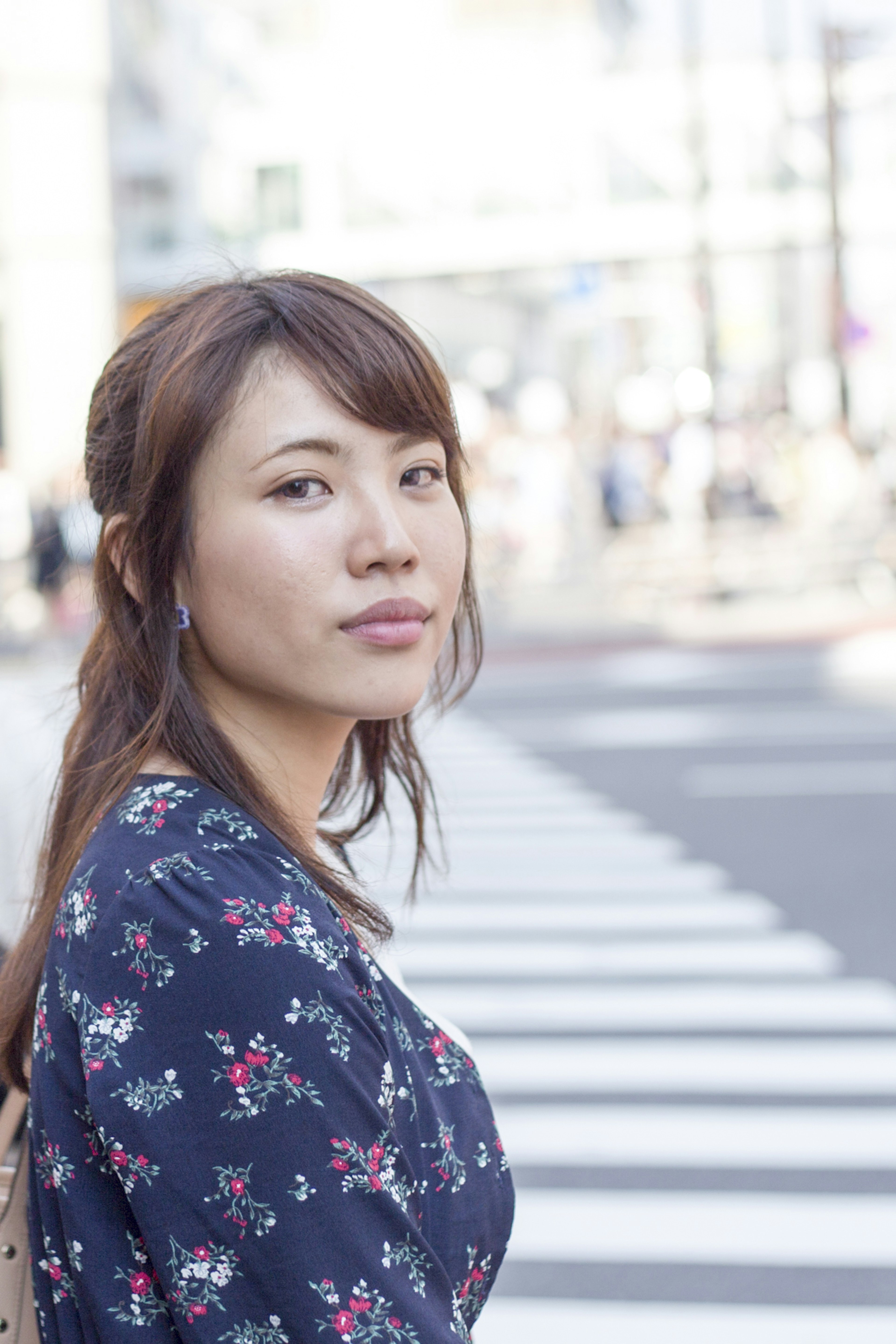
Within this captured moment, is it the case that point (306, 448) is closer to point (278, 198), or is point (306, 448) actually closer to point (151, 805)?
point (151, 805)

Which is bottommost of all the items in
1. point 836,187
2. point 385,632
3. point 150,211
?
point 385,632

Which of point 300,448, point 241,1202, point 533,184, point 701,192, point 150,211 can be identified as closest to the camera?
point 241,1202

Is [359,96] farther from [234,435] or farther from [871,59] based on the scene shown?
[234,435]

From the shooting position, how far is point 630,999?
593cm

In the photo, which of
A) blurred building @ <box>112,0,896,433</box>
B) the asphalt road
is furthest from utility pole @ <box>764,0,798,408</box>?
the asphalt road

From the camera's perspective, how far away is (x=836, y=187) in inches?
943

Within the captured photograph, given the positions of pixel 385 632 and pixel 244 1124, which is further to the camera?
pixel 385 632

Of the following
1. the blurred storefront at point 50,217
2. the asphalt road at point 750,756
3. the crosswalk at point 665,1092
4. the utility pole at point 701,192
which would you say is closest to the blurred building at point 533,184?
the blurred storefront at point 50,217

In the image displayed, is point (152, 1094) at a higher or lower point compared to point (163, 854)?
lower

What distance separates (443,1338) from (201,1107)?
283 mm

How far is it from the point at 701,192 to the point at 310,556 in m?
19.1

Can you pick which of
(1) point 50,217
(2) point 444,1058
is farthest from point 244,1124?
(1) point 50,217

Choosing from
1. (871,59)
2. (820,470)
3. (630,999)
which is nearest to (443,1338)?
→ (630,999)

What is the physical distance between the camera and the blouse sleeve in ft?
4.13
